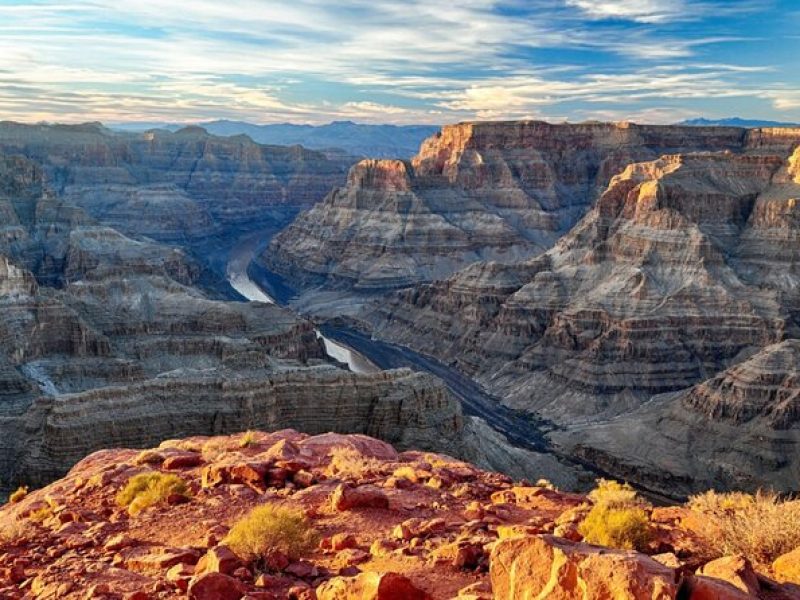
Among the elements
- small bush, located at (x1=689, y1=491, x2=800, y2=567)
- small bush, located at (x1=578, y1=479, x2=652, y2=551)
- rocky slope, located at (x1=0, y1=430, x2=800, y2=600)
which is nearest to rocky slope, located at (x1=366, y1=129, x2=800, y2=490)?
rocky slope, located at (x1=0, y1=430, x2=800, y2=600)

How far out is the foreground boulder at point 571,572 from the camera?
10.1m

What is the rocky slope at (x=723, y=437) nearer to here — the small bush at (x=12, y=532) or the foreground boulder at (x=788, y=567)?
the foreground boulder at (x=788, y=567)

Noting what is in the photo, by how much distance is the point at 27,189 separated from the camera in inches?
5266

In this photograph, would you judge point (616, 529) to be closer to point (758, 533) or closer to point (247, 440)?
point (758, 533)

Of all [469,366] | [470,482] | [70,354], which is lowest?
[469,366]

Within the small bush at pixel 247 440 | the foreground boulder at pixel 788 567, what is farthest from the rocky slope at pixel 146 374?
the foreground boulder at pixel 788 567

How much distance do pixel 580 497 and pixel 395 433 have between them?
34.7 metres

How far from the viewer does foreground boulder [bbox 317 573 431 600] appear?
11695 mm

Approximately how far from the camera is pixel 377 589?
1166cm

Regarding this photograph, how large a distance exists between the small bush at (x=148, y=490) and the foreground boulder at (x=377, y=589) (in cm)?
803

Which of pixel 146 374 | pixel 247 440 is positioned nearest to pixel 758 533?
pixel 247 440

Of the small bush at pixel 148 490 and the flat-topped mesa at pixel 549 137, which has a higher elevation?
the flat-topped mesa at pixel 549 137

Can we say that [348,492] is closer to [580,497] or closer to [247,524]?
[247,524]

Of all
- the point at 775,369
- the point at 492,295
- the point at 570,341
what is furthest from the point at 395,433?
the point at 492,295
